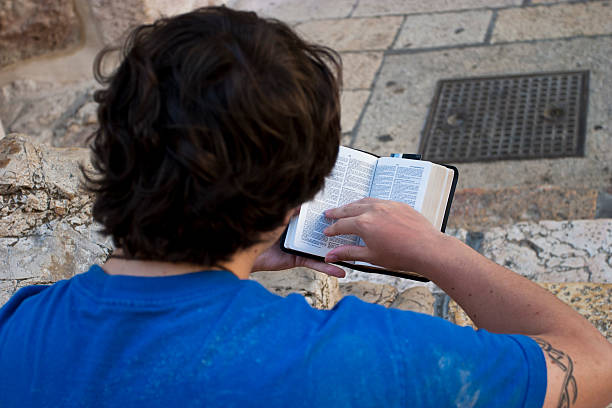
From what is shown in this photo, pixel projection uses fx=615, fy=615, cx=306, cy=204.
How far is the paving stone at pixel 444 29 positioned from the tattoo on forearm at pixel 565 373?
3.14 metres

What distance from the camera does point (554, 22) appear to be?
369 cm

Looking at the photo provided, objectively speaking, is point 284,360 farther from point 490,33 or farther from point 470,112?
point 490,33

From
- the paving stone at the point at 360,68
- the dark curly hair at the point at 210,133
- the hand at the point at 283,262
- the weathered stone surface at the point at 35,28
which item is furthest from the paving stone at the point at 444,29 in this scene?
the dark curly hair at the point at 210,133

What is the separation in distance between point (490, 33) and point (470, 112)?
33.9 inches

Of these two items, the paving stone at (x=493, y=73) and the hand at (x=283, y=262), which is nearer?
the hand at (x=283, y=262)

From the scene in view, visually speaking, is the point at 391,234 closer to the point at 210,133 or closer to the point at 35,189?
the point at 210,133

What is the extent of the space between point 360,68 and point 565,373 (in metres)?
3.02

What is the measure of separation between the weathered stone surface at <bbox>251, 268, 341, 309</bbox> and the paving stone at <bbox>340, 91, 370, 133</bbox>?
4.84 feet

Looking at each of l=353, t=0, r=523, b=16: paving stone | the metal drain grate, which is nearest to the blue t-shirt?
the metal drain grate

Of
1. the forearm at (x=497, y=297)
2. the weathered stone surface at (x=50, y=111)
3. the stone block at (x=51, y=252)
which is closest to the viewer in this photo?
the forearm at (x=497, y=297)

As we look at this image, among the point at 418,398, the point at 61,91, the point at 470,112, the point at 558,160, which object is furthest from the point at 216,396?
the point at 61,91

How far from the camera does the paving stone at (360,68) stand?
3557 millimetres

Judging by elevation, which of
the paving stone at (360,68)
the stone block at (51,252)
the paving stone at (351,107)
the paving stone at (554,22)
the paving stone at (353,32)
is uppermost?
the stone block at (51,252)

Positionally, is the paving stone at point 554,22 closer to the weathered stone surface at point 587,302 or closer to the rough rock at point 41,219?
the weathered stone surface at point 587,302
